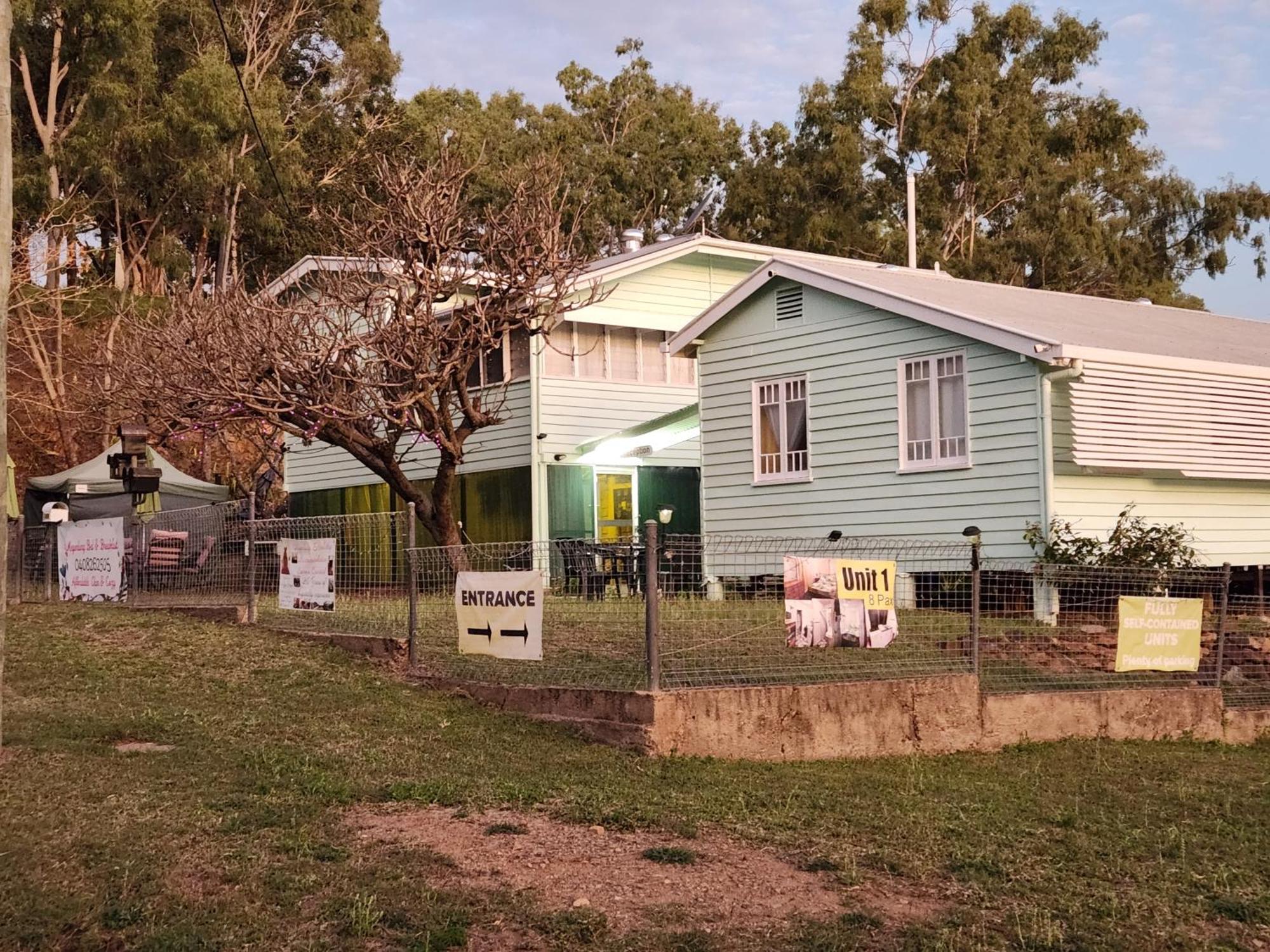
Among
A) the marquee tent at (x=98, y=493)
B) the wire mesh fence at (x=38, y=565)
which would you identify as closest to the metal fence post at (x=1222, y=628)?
the wire mesh fence at (x=38, y=565)

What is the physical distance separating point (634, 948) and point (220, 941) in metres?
1.60

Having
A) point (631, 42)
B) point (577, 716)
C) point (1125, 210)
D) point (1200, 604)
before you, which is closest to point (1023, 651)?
point (1200, 604)

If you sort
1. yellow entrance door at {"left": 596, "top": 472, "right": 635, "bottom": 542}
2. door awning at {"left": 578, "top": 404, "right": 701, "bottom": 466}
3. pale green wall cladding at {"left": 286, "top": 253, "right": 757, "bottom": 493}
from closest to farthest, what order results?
1. door awning at {"left": 578, "top": 404, "right": 701, "bottom": 466}
2. pale green wall cladding at {"left": 286, "top": 253, "right": 757, "bottom": 493}
3. yellow entrance door at {"left": 596, "top": 472, "right": 635, "bottom": 542}

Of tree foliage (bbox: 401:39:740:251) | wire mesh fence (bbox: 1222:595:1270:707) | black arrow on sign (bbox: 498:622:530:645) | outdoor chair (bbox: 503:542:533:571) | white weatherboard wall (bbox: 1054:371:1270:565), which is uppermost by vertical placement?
tree foliage (bbox: 401:39:740:251)

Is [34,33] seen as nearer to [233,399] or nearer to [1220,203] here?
[233,399]

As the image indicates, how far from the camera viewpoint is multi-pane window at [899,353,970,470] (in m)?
16.4

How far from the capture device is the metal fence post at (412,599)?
11945 mm

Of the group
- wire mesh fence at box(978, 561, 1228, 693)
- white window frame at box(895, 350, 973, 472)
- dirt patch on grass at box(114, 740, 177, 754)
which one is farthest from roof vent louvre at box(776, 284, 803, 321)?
dirt patch on grass at box(114, 740, 177, 754)

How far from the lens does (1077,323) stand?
1817cm

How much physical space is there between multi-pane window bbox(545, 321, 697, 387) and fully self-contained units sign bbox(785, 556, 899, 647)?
11.7 metres

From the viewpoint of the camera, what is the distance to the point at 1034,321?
17250mm

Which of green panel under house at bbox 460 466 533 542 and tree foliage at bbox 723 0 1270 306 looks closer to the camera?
green panel under house at bbox 460 466 533 542

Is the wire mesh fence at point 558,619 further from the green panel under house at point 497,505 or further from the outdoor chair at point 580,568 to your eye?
the green panel under house at point 497,505

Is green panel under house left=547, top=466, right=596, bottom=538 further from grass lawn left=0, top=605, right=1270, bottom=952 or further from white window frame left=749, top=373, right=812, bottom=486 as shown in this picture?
grass lawn left=0, top=605, right=1270, bottom=952
